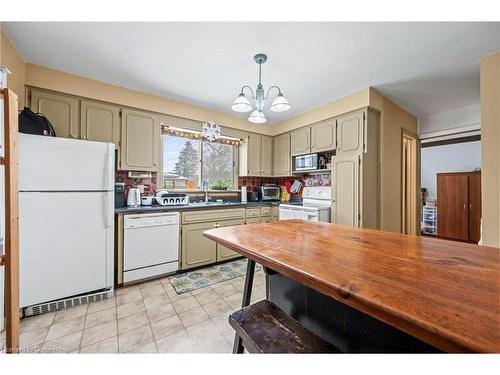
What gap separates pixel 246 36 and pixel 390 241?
1.80m

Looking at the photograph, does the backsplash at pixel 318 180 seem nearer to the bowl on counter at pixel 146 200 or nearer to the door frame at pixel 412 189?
the door frame at pixel 412 189

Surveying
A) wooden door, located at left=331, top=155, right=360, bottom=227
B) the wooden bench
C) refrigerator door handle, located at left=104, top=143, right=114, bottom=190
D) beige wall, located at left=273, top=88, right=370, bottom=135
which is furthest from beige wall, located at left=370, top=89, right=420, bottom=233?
refrigerator door handle, located at left=104, top=143, right=114, bottom=190

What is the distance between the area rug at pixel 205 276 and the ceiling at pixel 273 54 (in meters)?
2.36

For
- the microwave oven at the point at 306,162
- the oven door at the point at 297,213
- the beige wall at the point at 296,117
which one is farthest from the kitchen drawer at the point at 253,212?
the beige wall at the point at 296,117

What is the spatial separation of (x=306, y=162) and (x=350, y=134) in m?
0.80

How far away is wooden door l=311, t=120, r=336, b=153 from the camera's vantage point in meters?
3.05

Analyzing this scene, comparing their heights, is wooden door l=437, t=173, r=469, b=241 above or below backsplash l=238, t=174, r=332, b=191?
below

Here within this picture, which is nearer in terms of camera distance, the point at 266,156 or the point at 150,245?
the point at 150,245

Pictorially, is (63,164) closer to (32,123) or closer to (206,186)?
(32,123)

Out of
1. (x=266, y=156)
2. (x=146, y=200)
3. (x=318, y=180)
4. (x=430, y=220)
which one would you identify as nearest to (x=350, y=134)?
(x=318, y=180)

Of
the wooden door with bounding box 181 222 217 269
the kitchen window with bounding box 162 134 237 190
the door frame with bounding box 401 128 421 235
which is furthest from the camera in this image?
the door frame with bounding box 401 128 421 235

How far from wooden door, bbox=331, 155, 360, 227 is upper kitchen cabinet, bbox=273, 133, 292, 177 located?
100cm

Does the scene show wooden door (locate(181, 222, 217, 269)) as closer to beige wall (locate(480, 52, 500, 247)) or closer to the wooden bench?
the wooden bench

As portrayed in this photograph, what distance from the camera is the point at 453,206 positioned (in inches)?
201
